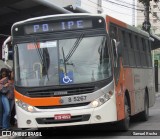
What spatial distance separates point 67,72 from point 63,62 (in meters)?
0.28

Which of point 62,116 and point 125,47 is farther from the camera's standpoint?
point 125,47

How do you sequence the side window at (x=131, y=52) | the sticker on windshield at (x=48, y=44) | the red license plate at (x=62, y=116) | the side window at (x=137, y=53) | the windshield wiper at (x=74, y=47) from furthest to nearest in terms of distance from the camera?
1. the side window at (x=137, y=53)
2. the side window at (x=131, y=52)
3. the sticker on windshield at (x=48, y=44)
4. the windshield wiper at (x=74, y=47)
5. the red license plate at (x=62, y=116)

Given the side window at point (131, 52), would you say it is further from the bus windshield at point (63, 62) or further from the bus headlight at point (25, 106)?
the bus headlight at point (25, 106)

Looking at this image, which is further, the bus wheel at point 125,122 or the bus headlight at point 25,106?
the bus wheel at point 125,122

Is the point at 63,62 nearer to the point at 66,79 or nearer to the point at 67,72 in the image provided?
the point at 67,72

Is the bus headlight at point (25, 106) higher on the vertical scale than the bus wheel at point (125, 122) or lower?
higher

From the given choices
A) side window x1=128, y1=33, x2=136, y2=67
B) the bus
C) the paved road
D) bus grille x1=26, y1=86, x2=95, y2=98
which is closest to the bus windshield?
the bus

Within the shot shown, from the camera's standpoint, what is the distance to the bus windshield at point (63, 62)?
11453 millimetres

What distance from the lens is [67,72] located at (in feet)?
37.6

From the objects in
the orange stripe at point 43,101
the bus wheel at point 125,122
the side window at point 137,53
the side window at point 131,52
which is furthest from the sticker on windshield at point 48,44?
the side window at point 137,53

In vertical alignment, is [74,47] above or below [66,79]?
above

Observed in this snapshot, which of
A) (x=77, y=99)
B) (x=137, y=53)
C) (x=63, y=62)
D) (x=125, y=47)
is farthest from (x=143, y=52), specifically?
(x=77, y=99)

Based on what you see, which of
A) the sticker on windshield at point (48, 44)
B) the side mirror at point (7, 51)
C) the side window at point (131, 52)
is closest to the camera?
the sticker on windshield at point (48, 44)

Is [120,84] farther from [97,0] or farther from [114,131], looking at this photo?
[97,0]
